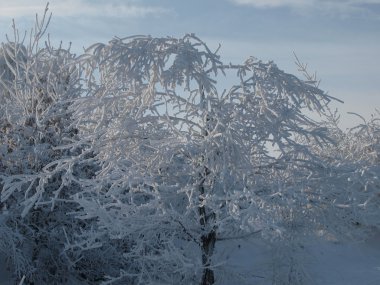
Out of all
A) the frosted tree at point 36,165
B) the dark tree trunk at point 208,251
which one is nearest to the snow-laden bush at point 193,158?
the dark tree trunk at point 208,251

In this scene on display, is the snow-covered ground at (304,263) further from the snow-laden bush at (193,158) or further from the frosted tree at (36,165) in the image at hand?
the frosted tree at (36,165)

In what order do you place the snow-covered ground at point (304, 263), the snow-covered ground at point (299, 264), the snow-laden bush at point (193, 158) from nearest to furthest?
the snow-laden bush at point (193, 158) < the snow-covered ground at point (299, 264) < the snow-covered ground at point (304, 263)

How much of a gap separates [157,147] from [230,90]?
1.21 m

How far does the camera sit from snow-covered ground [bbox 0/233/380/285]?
876cm

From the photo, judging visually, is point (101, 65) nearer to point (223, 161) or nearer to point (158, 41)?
point (158, 41)

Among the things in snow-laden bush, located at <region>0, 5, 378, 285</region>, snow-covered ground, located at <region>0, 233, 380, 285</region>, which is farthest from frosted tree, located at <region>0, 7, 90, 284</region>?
snow-laden bush, located at <region>0, 5, 378, 285</region>

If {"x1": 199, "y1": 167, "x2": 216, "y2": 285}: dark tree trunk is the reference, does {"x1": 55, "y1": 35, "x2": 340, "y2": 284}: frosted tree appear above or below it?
above

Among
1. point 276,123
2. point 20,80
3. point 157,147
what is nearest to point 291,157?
point 276,123

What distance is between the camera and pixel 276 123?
23.0 ft

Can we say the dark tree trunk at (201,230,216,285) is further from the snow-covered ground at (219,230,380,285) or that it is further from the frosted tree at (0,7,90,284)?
the frosted tree at (0,7,90,284)

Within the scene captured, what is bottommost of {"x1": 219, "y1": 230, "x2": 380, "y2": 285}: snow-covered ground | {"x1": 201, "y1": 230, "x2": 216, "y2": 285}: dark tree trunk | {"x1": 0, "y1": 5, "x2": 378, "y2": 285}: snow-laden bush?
{"x1": 219, "y1": 230, "x2": 380, "y2": 285}: snow-covered ground

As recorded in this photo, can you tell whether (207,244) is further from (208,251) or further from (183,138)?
(183,138)

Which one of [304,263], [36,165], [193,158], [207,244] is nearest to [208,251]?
[207,244]

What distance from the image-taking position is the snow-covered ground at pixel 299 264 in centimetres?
876
